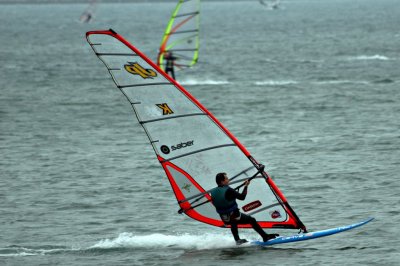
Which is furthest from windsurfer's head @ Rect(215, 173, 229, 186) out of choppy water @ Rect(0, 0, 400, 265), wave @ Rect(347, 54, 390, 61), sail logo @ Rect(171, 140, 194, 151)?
wave @ Rect(347, 54, 390, 61)

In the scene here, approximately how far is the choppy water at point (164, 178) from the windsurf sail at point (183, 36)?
2733 millimetres

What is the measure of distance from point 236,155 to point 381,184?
10.5 metres

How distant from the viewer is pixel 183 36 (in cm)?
5803

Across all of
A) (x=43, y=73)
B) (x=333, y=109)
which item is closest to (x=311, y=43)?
(x=43, y=73)

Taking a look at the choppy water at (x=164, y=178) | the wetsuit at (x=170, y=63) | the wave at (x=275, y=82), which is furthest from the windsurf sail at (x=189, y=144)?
the wave at (x=275, y=82)

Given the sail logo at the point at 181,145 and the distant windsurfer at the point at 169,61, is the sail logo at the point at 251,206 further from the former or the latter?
the distant windsurfer at the point at 169,61

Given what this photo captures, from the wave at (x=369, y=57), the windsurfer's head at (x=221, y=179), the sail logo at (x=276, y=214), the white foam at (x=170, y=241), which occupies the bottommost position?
the wave at (x=369, y=57)

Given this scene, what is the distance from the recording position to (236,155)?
20172mm

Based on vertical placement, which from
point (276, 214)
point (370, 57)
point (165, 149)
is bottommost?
point (370, 57)

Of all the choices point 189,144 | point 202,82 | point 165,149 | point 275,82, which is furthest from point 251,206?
point 202,82

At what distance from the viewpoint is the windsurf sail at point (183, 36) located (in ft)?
189

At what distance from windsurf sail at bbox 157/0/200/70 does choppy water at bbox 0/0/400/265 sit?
2.73 metres

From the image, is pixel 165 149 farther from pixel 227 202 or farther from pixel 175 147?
pixel 227 202

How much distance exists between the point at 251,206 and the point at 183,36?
38.2 metres
